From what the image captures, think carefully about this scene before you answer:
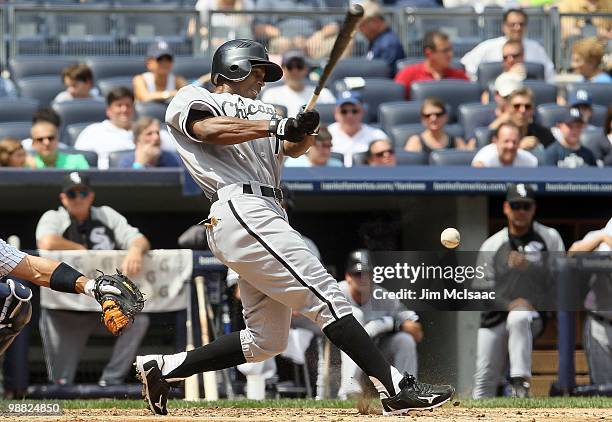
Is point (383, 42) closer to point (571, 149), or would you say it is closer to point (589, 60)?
point (589, 60)

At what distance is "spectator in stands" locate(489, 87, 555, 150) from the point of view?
31.7 feet

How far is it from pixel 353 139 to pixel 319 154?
0.80 m

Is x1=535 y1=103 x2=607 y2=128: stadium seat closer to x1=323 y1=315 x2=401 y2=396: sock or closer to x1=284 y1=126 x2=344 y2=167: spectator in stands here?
x1=284 y1=126 x2=344 y2=167: spectator in stands

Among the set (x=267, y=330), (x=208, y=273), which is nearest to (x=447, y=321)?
(x=208, y=273)

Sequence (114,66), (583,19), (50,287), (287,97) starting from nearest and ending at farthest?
(50,287) < (287,97) < (114,66) < (583,19)

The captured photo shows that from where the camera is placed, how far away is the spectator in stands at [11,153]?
27.9ft

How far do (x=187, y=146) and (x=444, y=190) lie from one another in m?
3.59

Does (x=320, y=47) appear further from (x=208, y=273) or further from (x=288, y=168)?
(x=208, y=273)

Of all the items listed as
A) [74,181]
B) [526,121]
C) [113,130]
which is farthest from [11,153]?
[526,121]

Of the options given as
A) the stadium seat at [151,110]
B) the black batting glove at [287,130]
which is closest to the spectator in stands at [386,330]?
the black batting glove at [287,130]

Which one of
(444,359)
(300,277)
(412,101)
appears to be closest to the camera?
(300,277)

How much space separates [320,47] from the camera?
11.3 meters

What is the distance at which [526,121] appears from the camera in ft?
31.9

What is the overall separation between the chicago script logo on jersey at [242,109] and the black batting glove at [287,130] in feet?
1.08
